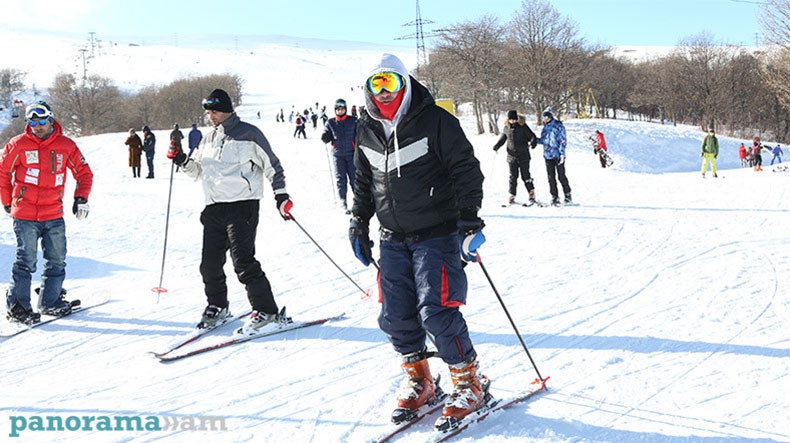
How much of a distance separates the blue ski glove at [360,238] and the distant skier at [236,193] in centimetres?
140

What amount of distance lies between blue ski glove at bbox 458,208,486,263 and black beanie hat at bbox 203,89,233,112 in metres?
2.45

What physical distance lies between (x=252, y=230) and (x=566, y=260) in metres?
3.74

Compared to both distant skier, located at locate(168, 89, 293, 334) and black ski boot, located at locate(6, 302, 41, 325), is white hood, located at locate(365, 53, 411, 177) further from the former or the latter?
black ski boot, located at locate(6, 302, 41, 325)

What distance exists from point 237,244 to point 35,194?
2.08 m

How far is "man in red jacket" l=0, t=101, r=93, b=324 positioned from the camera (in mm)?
4809

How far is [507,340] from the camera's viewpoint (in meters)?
4.04

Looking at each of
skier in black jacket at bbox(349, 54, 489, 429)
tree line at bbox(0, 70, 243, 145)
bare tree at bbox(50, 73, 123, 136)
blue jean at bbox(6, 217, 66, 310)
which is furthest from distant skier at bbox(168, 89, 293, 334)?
bare tree at bbox(50, 73, 123, 136)

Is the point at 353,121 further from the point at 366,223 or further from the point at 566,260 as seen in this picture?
the point at 366,223

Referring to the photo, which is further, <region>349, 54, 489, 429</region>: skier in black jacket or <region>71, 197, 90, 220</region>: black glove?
<region>71, 197, 90, 220</region>: black glove

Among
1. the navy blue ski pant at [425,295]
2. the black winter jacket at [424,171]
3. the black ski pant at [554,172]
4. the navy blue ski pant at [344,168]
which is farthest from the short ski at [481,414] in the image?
the black ski pant at [554,172]

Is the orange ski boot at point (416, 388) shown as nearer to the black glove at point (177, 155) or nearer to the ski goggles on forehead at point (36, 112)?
the black glove at point (177, 155)

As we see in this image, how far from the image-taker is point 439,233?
2822 millimetres

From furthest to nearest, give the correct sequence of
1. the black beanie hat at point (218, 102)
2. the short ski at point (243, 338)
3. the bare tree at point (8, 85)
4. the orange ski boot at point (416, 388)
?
the bare tree at point (8, 85), the black beanie hat at point (218, 102), the short ski at point (243, 338), the orange ski boot at point (416, 388)

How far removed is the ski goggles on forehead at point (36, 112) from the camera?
15.4 ft
